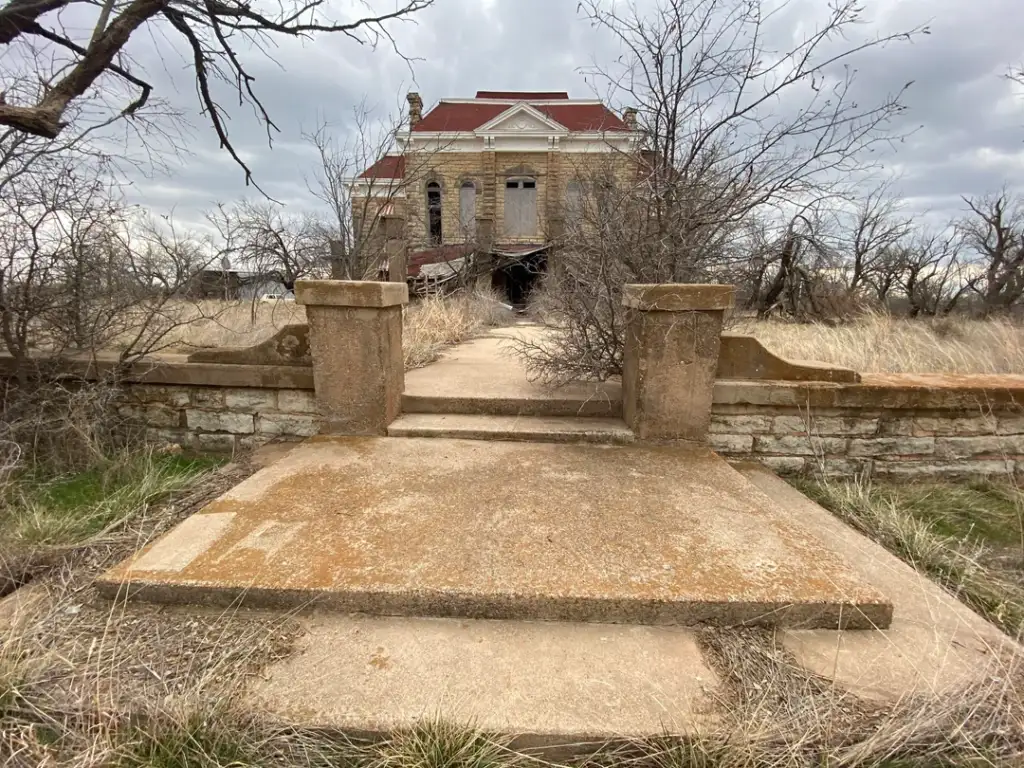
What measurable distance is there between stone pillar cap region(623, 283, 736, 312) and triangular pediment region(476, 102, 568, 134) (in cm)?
2255

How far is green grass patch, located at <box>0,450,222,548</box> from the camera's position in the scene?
2.44 m

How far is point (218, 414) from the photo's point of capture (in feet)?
12.4

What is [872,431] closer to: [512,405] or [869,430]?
[869,430]

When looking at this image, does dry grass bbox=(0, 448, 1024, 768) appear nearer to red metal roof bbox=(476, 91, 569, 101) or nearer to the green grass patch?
the green grass patch

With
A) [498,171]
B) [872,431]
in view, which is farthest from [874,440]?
[498,171]

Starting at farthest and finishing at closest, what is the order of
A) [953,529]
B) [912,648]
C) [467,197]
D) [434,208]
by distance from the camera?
1. [467,197]
2. [434,208]
3. [953,529]
4. [912,648]

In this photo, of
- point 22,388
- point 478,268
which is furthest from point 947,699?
point 478,268

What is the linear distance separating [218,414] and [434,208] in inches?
835

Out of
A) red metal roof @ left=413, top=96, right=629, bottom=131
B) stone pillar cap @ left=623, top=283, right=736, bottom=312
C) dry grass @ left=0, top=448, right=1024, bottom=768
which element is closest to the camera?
dry grass @ left=0, top=448, right=1024, bottom=768

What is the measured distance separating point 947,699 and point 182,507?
3.41m

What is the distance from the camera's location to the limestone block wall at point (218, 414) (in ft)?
12.1

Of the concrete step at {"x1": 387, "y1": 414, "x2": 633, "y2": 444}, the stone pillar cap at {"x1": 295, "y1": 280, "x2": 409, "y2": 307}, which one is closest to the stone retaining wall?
the stone pillar cap at {"x1": 295, "y1": 280, "x2": 409, "y2": 307}

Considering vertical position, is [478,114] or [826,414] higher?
[478,114]

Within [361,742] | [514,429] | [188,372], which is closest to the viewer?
[361,742]
